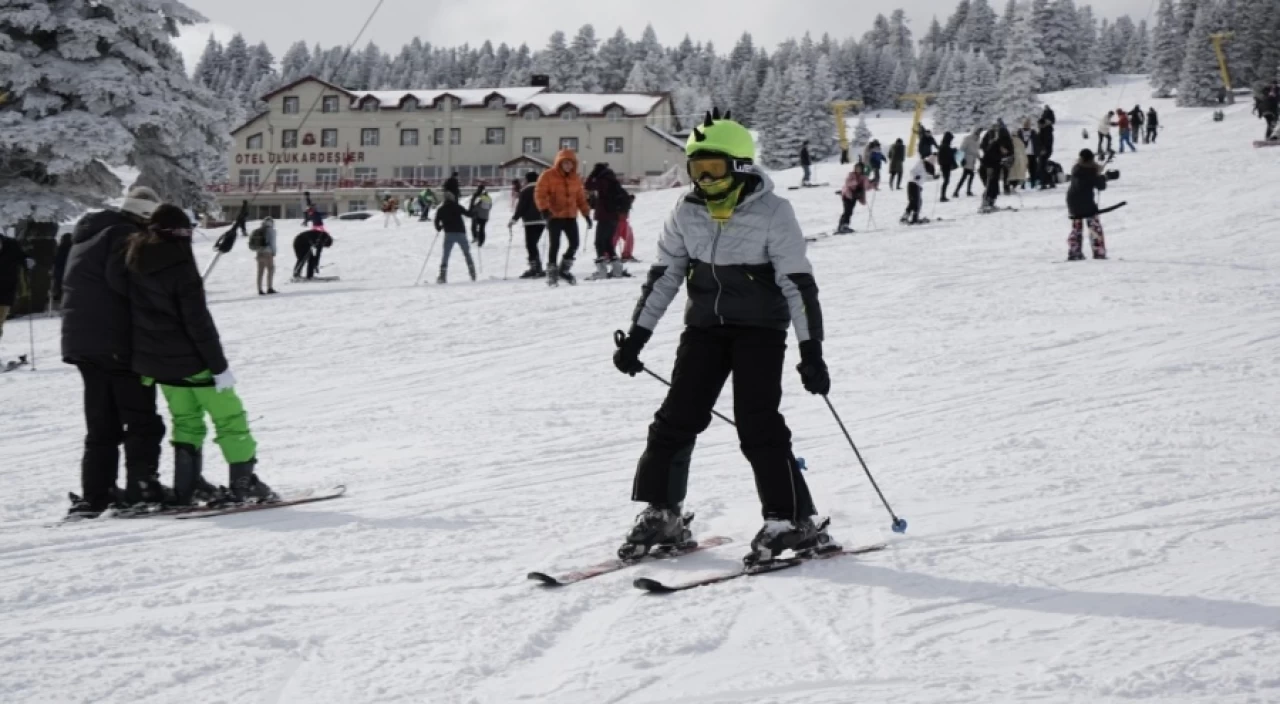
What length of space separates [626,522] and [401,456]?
246 centimetres

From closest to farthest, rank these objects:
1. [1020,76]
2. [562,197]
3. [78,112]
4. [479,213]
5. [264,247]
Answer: [562,197] < [264,247] < [78,112] < [479,213] < [1020,76]

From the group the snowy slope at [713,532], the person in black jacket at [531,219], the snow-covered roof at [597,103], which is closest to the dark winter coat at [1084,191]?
the snowy slope at [713,532]

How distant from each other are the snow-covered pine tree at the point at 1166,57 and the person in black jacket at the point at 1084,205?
226ft

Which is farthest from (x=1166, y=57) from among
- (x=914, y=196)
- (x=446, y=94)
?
(x=914, y=196)

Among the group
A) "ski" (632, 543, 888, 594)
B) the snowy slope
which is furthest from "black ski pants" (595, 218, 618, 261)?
"ski" (632, 543, 888, 594)

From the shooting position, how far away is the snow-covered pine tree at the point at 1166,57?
76625mm

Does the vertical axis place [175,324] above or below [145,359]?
above

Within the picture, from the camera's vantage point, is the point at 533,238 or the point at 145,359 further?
the point at 533,238

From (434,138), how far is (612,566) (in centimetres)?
7193

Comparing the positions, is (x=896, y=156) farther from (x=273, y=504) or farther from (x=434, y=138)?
(x=434, y=138)

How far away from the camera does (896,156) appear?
27.5m

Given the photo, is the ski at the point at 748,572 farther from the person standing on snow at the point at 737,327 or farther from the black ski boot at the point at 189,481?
the black ski boot at the point at 189,481

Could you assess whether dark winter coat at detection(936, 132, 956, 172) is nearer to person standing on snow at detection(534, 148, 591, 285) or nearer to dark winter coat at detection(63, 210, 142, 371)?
person standing on snow at detection(534, 148, 591, 285)

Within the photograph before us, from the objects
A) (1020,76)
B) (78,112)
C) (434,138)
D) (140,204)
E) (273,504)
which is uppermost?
(1020,76)
